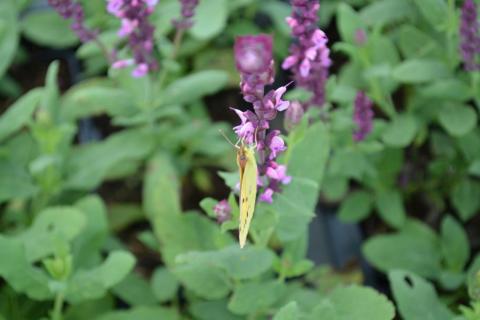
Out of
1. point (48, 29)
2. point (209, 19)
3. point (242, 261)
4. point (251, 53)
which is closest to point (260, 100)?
point (251, 53)

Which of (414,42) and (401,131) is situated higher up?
(414,42)

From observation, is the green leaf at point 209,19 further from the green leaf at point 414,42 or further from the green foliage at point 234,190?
the green leaf at point 414,42

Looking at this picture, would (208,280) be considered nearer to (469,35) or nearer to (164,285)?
(164,285)

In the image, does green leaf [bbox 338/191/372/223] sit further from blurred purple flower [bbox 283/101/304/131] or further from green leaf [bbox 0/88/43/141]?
green leaf [bbox 0/88/43/141]

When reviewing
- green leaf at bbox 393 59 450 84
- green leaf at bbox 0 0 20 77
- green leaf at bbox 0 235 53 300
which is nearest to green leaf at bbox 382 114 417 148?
green leaf at bbox 393 59 450 84

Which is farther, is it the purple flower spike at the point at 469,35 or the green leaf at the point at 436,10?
the green leaf at the point at 436,10

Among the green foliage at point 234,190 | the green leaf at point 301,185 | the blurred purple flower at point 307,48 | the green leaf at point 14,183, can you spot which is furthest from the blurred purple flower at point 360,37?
the green leaf at point 14,183

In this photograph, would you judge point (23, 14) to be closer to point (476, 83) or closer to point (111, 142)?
point (111, 142)
